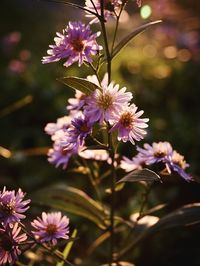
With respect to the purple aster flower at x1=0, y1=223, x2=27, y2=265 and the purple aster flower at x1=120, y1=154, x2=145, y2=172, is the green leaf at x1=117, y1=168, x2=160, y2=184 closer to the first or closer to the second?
the purple aster flower at x1=120, y1=154, x2=145, y2=172

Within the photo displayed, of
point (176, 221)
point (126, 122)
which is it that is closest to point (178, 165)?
point (176, 221)

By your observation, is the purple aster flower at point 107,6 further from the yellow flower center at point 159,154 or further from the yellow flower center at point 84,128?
the yellow flower center at point 159,154

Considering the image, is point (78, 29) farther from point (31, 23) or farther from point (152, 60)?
Answer: point (31, 23)

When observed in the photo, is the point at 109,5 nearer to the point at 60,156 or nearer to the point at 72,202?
the point at 60,156

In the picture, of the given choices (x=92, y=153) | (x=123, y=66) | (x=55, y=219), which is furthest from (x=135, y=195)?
(x=123, y=66)

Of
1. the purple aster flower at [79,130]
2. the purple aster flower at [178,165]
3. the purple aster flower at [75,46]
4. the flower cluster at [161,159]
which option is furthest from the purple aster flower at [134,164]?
the purple aster flower at [75,46]
